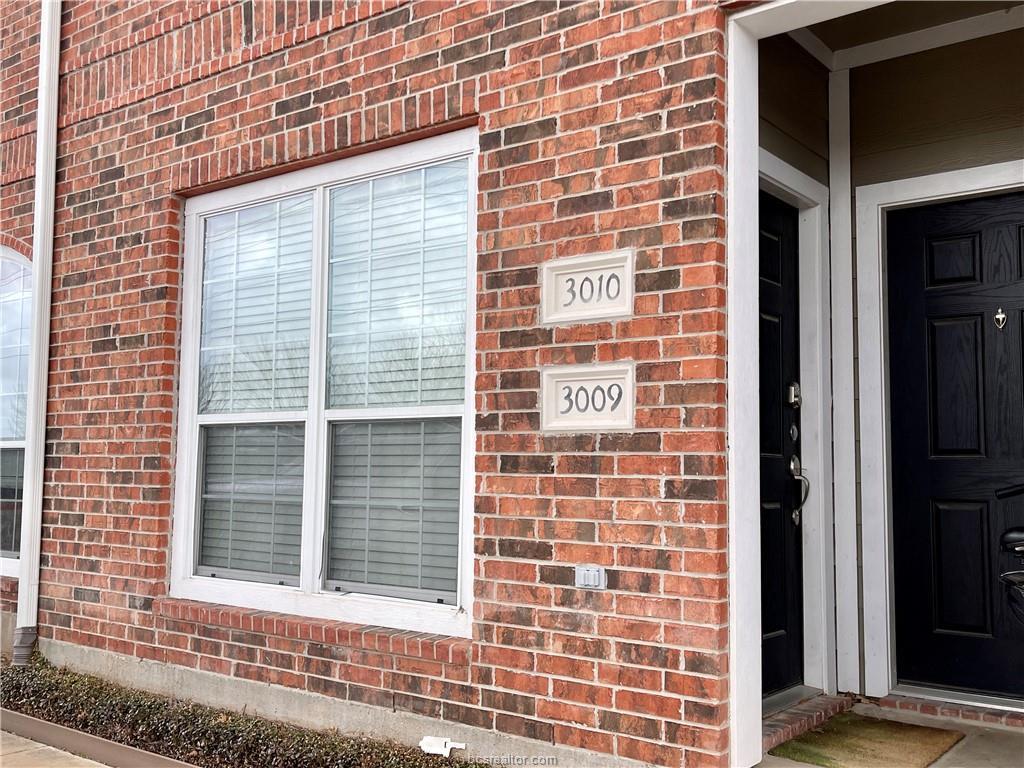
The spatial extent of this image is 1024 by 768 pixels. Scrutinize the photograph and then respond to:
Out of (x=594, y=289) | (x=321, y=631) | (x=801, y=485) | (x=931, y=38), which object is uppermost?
(x=931, y=38)

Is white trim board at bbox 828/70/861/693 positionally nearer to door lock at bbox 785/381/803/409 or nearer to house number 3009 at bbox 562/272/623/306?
door lock at bbox 785/381/803/409

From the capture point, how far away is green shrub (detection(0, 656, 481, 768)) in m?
3.99

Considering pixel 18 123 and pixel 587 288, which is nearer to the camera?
pixel 587 288

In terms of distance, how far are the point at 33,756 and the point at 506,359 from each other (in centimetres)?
309

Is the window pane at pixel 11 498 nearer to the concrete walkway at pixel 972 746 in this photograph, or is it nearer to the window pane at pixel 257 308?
the window pane at pixel 257 308

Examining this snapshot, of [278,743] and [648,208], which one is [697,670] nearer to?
[648,208]

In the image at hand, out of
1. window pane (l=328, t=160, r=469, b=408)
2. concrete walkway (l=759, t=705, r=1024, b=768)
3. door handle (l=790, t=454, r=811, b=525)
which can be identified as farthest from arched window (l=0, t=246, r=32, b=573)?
concrete walkway (l=759, t=705, r=1024, b=768)

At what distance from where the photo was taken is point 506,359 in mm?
3867

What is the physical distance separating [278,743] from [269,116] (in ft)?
9.77

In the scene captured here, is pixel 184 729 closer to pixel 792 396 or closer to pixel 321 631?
pixel 321 631

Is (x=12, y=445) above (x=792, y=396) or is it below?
below

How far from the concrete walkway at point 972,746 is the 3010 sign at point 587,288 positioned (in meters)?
1.75

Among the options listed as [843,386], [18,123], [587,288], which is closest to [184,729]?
[587,288]

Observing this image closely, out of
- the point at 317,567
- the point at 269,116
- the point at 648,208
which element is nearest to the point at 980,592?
the point at 648,208
